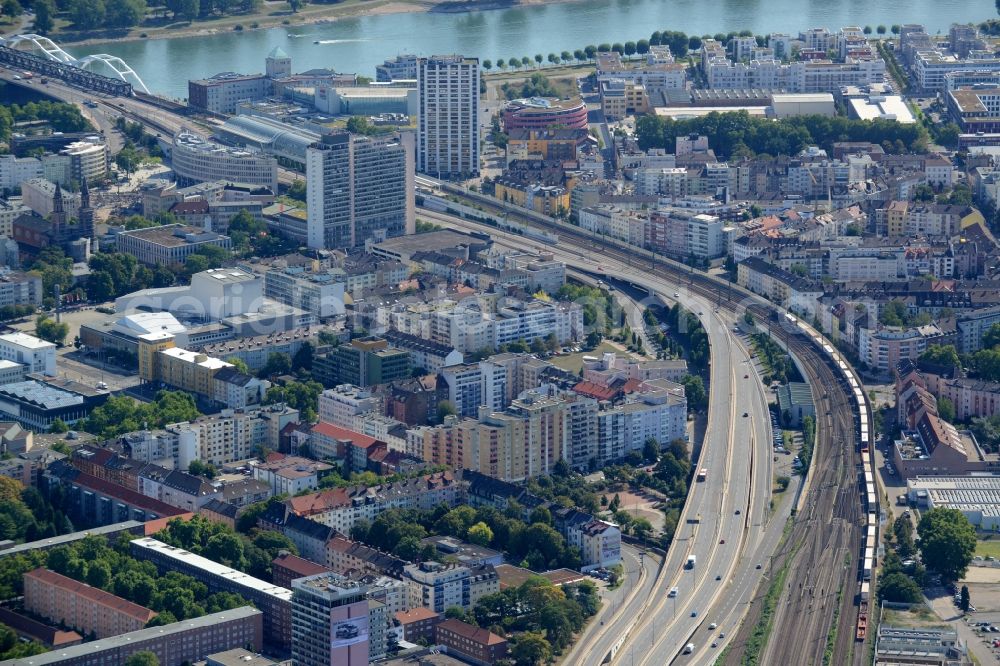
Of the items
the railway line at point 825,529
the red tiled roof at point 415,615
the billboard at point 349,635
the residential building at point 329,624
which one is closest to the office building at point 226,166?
the railway line at point 825,529

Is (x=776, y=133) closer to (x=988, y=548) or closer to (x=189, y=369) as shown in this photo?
(x=189, y=369)

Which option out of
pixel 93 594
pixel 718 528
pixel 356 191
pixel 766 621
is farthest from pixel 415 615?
pixel 356 191

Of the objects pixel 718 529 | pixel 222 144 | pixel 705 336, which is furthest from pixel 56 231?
pixel 718 529

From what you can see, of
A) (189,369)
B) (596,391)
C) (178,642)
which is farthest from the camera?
(189,369)

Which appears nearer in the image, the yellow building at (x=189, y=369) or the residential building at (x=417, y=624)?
the residential building at (x=417, y=624)

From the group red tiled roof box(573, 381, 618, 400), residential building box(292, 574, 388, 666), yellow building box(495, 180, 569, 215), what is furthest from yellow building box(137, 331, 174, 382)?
residential building box(292, 574, 388, 666)

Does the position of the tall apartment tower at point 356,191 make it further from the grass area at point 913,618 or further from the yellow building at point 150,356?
the grass area at point 913,618
